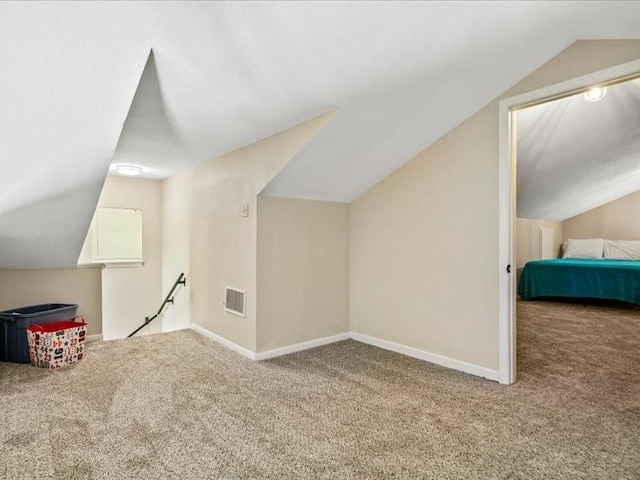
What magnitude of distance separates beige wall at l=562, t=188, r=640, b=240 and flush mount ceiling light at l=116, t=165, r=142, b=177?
802 cm

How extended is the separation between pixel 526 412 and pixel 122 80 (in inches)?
112

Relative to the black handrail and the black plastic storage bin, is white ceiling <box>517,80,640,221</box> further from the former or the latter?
the black plastic storage bin

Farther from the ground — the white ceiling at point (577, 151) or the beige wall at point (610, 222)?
the white ceiling at point (577, 151)

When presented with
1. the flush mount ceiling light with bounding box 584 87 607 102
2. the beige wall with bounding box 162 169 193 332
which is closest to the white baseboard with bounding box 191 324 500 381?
the beige wall with bounding box 162 169 193 332

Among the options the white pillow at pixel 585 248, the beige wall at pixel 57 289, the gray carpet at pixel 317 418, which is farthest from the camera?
the white pillow at pixel 585 248

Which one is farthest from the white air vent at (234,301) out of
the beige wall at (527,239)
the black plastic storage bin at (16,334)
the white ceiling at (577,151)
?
the beige wall at (527,239)

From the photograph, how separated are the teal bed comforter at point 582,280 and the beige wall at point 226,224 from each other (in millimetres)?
5053

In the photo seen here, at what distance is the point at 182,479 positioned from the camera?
1.53 metres

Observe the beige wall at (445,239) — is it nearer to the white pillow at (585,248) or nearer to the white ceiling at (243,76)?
the white ceiling at (243,76)

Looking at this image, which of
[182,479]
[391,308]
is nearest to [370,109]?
[391,308]

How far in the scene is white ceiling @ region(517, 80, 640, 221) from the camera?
344 cm

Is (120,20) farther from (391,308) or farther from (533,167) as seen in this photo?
(533,167)

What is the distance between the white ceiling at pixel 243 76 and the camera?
1.48m

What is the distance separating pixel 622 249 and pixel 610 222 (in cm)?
97
